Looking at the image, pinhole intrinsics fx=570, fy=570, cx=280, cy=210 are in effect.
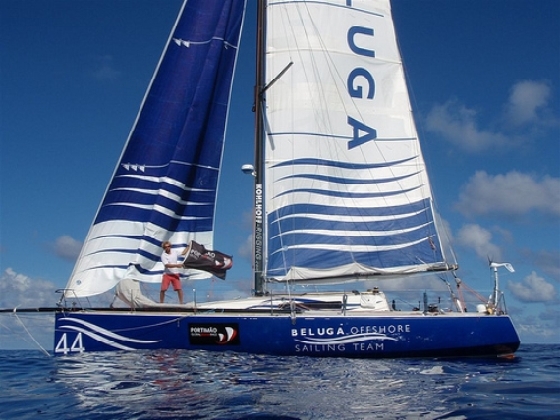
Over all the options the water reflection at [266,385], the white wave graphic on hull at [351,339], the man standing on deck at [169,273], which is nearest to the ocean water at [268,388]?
the water reflection at [266,385]

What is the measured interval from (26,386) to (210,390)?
3259mm

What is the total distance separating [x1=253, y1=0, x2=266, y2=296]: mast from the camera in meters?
15.3

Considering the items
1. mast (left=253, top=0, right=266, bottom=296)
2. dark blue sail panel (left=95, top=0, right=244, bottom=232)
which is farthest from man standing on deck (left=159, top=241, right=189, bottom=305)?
mast (left=253, top=0, right=266, bottom=296)

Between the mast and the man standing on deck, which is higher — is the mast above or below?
above

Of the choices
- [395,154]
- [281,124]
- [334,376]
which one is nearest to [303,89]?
[281,124]

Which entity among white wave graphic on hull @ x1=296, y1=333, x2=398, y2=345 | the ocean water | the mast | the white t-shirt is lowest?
the ocean water

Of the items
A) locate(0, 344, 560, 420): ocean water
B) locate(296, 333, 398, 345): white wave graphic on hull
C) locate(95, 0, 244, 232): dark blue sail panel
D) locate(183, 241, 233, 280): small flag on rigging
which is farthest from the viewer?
locate(95, 0, 244, 232): dark blue sail panel

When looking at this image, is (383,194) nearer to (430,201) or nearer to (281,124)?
(430,201)

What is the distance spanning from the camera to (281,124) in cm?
1606

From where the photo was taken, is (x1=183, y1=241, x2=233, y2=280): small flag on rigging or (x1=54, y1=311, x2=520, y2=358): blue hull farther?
(x1=183, y1=241, x2=233, y2=280): small flag on rigging

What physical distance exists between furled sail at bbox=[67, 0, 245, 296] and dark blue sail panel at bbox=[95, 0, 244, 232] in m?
0.03

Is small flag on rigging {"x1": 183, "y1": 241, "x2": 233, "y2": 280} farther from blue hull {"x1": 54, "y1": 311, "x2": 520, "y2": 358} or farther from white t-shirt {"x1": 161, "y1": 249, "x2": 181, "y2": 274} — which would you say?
blue hull {"x1": 54, "y1": 311, "x2": 520, "y2": 358}

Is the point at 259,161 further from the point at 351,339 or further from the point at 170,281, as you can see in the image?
the point at 351,339

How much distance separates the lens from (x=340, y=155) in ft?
52.9
